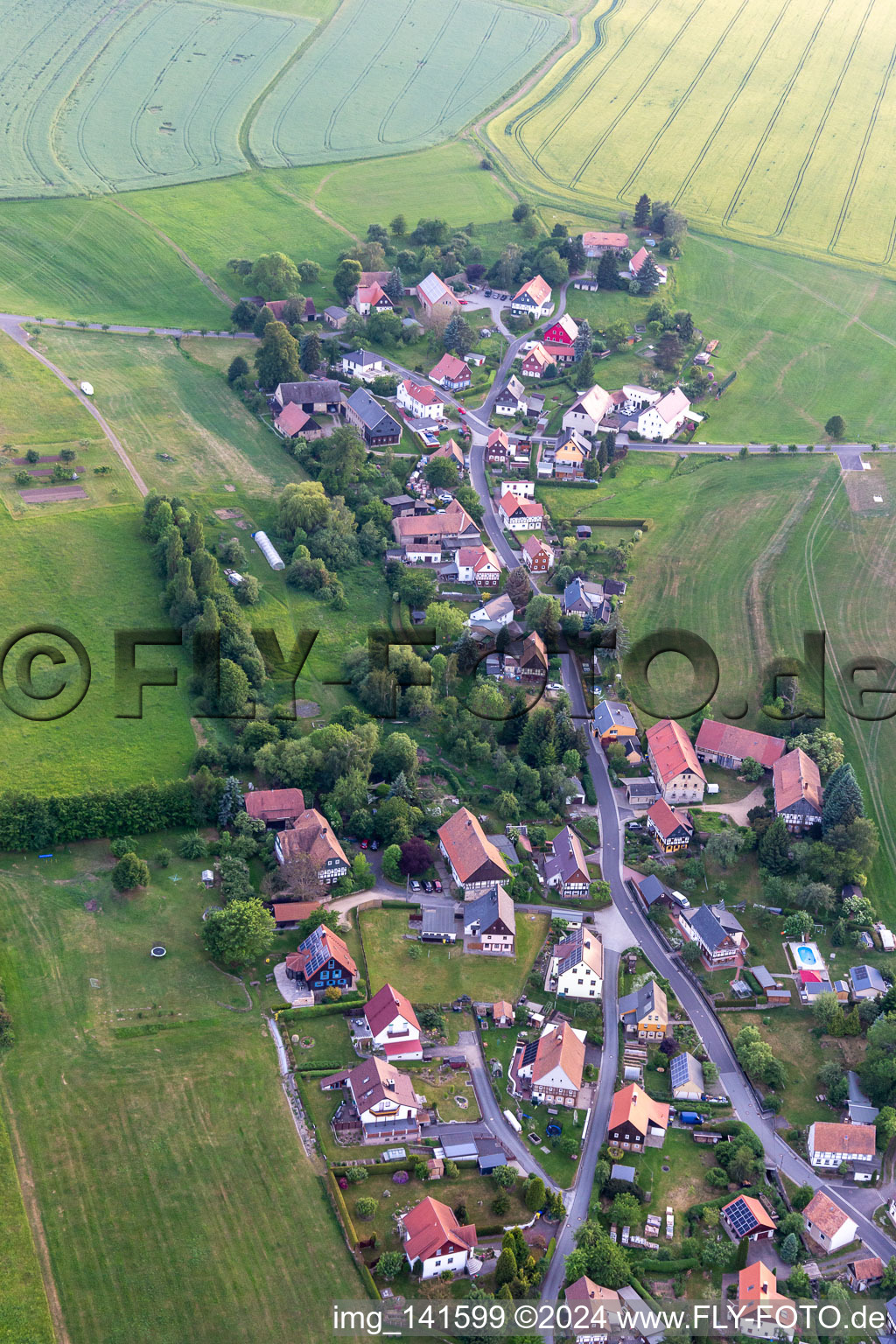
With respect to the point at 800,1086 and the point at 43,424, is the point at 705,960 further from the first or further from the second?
the point at 43,424

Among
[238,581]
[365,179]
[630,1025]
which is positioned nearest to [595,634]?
[238,581]

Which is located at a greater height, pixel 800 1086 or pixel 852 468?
pixel 852 468

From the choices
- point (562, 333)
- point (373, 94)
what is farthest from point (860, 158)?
point (373, 94)

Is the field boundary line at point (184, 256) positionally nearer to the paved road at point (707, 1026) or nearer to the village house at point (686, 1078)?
the paved road at point (707, 1026)

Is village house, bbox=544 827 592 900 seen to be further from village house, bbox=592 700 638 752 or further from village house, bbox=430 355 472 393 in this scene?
village house, bbox=430 355 472 393

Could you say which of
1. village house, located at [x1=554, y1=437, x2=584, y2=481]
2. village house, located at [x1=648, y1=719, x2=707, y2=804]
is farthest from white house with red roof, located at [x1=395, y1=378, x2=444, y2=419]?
village house, located at [x1=648, y1=719, x2=707, y2=804]

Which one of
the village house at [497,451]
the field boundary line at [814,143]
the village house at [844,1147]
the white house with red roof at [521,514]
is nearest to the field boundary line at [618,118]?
the field boundary line at [814,143]

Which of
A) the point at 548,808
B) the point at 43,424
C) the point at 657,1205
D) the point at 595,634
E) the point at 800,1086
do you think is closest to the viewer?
the point at 657,1205

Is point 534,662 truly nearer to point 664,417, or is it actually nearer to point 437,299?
point 664,417
